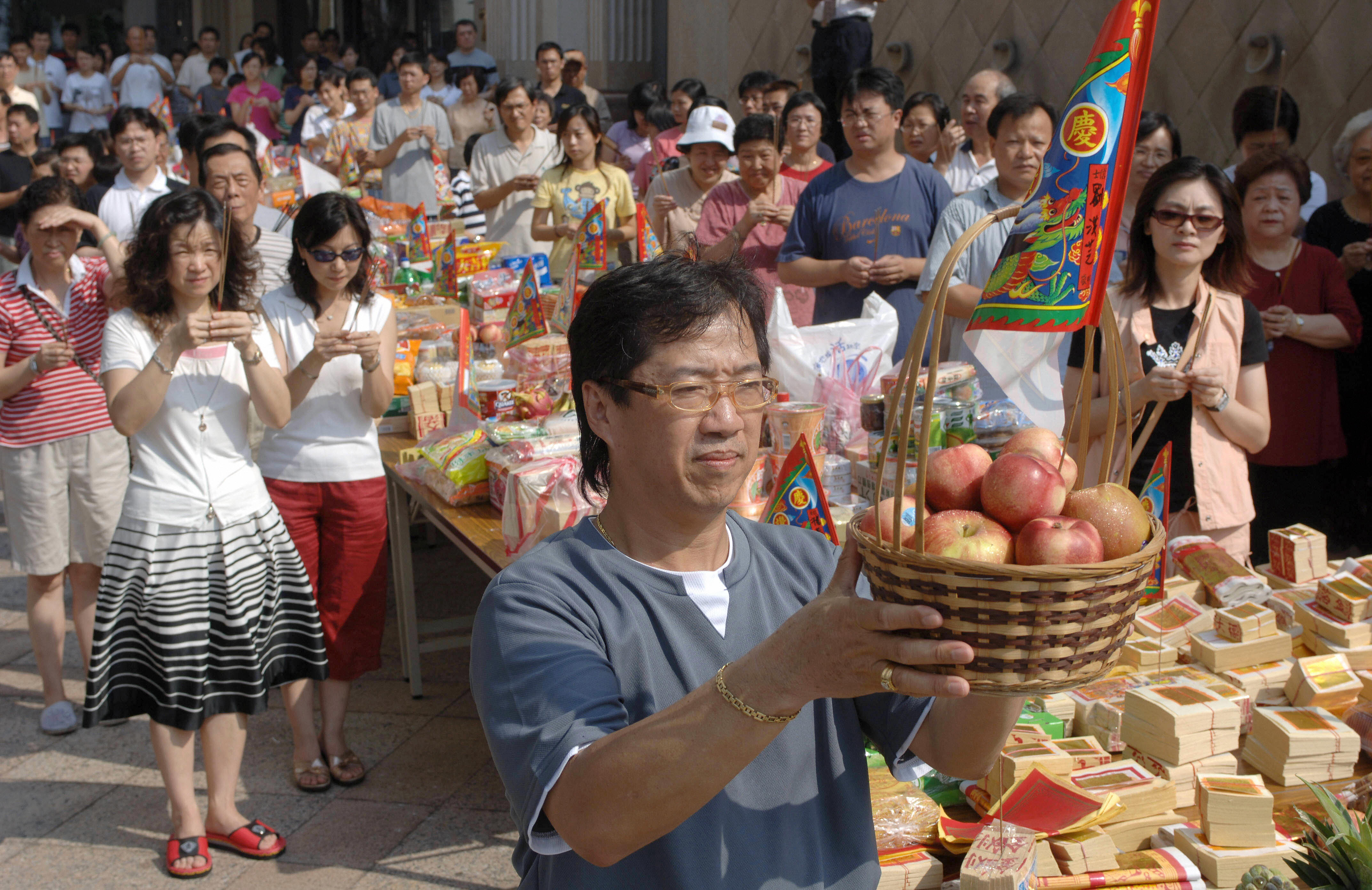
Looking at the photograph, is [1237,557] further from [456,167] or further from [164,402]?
[456,167]

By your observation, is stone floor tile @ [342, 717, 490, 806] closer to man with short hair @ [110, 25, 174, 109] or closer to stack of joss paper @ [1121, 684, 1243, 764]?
stack of joss paper @ [1121, 684, 1243, 764]

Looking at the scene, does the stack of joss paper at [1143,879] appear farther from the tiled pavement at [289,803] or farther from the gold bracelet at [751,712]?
the tiled pavement at [289,803]

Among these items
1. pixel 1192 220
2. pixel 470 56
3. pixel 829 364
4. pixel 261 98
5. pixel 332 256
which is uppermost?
pixel 470 56

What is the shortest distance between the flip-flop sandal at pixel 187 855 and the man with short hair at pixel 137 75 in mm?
10777

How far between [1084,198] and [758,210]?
3.61 m

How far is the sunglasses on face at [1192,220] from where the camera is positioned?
9.48 ft

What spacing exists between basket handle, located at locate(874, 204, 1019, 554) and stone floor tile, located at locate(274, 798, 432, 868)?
2.54m

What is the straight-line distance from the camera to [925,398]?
1113 millimetres

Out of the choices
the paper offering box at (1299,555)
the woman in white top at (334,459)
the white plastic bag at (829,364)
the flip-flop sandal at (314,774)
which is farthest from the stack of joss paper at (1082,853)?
the flip-flop sandal at (314,774)

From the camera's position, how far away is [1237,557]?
10.2ft

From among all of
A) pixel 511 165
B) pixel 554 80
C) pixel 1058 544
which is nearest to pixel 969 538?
pixel 1058 544

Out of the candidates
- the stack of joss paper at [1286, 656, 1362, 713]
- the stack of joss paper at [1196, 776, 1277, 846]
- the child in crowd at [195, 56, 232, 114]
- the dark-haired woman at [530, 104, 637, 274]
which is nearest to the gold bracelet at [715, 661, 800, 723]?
the stack of joss paper at [1196, 776, 1277, 846]

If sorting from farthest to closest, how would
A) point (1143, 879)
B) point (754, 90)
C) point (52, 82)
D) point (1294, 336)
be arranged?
point (52, 82)
point (754, 90)
point (1294, 336)
point (1143, 879)

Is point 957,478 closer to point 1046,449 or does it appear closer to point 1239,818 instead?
point 1046,449
